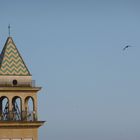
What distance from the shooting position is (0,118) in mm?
89875

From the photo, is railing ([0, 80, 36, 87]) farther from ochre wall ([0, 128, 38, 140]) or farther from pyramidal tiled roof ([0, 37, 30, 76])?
ochre wall ([0, 128, 38, 140])

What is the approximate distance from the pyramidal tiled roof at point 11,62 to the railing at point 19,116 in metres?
2.96

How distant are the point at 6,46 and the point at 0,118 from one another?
5.52 meters

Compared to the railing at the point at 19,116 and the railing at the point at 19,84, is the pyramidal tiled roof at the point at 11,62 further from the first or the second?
the railing at the point at 19,116

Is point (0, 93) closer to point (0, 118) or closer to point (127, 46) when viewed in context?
point (0, 118)

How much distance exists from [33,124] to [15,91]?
9.29ft

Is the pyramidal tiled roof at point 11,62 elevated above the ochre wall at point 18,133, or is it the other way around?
the pyramidal tiled roof at point 11,62

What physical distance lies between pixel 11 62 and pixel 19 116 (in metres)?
4.13

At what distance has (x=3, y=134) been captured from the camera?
89250 mm

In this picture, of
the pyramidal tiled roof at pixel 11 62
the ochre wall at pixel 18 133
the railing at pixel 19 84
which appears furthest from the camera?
the pyramidal tiled roof at pixel 11 62

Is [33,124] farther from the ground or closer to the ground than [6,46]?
closer to the ground

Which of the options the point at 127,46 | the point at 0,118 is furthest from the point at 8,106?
the point at 127,46

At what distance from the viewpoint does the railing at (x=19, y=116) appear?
295ft

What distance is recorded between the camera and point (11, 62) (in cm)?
9062
